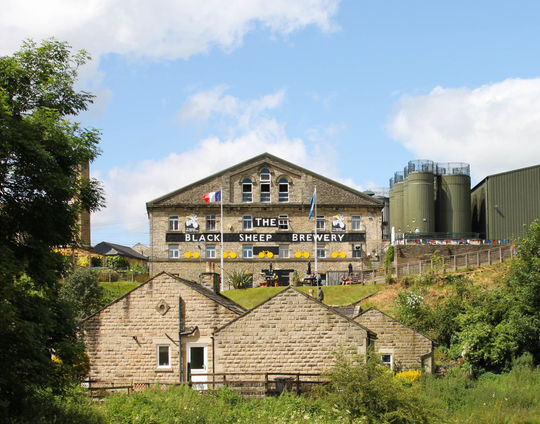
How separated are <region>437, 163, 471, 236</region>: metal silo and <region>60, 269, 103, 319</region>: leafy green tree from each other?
37.2 m

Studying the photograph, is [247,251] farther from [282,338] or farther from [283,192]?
[282,338]

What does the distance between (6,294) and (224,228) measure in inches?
1732

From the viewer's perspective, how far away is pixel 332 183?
5825 centimetres

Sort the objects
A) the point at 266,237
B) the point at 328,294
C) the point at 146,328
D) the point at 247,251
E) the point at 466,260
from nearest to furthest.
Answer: the point at 146,328 < the point at 328,294 < the point at 466,260 < the point at 247,251 < the point at 266,237

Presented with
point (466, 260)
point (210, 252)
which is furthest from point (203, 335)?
point (210, 252)

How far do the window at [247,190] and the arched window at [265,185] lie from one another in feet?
3.10

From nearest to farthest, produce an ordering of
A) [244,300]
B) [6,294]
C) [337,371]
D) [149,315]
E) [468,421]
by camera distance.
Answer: [6,294], [337,371], [468,421], [149,315], [244,300]

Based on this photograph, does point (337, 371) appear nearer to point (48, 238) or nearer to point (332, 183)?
point (48, 238)

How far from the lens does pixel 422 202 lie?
66.1 m

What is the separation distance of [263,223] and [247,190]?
319 centimetres

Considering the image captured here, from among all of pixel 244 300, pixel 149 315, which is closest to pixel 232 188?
pixel 244 300

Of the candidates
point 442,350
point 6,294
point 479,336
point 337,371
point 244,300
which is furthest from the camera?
point 244,300

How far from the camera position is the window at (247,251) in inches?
2255

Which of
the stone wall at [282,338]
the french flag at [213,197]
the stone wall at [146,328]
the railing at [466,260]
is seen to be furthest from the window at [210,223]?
the stone wall at [282,338]
